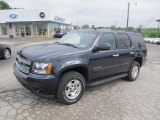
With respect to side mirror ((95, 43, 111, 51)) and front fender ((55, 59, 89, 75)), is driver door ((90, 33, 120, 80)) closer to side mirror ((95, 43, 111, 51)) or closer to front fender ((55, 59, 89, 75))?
side mirror ((95, 43, 111, 51))

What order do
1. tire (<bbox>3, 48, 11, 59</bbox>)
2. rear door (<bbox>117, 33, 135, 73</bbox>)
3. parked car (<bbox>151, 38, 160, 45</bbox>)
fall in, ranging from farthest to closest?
parked car (<bbox>151, 38, 160, 45</bbox>) → tire (<bbox>3, 48, 11, 59</bbox>) → rear door (<bbox>117, 33, 135, 73</bbox>)

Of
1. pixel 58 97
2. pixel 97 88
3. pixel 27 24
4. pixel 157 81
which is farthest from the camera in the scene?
pixel 27 24

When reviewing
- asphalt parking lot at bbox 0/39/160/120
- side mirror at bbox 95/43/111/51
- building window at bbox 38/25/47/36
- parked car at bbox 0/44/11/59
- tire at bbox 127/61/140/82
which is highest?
building window at bbox 38/25/47/36

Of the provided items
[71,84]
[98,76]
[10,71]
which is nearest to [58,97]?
[71,84]

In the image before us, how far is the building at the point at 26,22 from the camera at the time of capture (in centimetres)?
3475

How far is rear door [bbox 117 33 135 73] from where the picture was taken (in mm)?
5625

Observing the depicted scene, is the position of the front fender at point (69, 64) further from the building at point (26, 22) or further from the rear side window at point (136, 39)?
the building at point (26, 22)

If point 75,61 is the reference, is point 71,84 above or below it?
below

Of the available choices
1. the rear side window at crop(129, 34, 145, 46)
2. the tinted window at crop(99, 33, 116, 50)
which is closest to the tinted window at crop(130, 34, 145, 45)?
the rear side window at crop(129, 34, 145, 46)

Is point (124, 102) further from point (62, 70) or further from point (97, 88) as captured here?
point (62, 70)

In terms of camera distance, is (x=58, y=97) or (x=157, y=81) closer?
(x=58, y=97)

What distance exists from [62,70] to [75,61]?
1.34ft

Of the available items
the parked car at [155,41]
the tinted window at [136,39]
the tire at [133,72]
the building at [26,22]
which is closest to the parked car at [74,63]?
the tire at [133,72]

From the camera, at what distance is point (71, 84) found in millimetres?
4375
